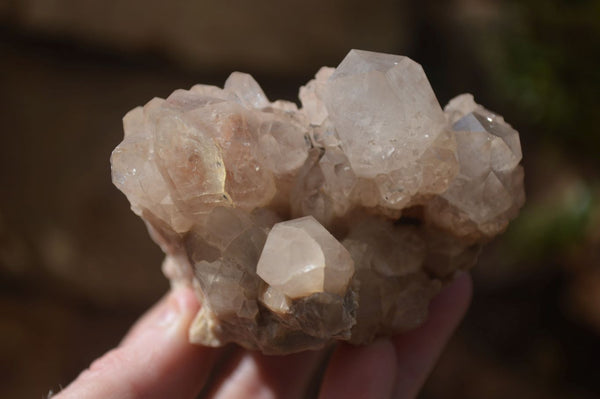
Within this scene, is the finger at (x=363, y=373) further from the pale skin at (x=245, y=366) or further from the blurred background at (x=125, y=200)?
the blurred background at (x=125, y=200)

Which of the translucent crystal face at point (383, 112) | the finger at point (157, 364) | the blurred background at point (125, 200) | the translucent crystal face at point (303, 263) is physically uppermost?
the translucent crystal face at point (383, 112)

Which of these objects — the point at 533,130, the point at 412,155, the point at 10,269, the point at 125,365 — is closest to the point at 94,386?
the point at 125,365

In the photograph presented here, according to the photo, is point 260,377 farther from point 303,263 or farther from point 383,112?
point 383,112

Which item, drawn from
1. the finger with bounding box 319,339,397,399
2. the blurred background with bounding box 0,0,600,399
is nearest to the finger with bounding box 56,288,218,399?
Result: the finger with bounding box 319,339,397,399

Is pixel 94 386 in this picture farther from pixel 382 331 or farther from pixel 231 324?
pixel 382 331

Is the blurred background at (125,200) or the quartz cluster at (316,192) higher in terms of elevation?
the quartz cluster at (316,192)

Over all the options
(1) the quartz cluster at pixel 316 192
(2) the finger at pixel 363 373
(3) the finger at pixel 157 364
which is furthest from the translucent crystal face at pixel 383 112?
(3) the finger at pixel 157 364

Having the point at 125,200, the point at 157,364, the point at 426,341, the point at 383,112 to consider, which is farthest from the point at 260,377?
the point at 125,200
